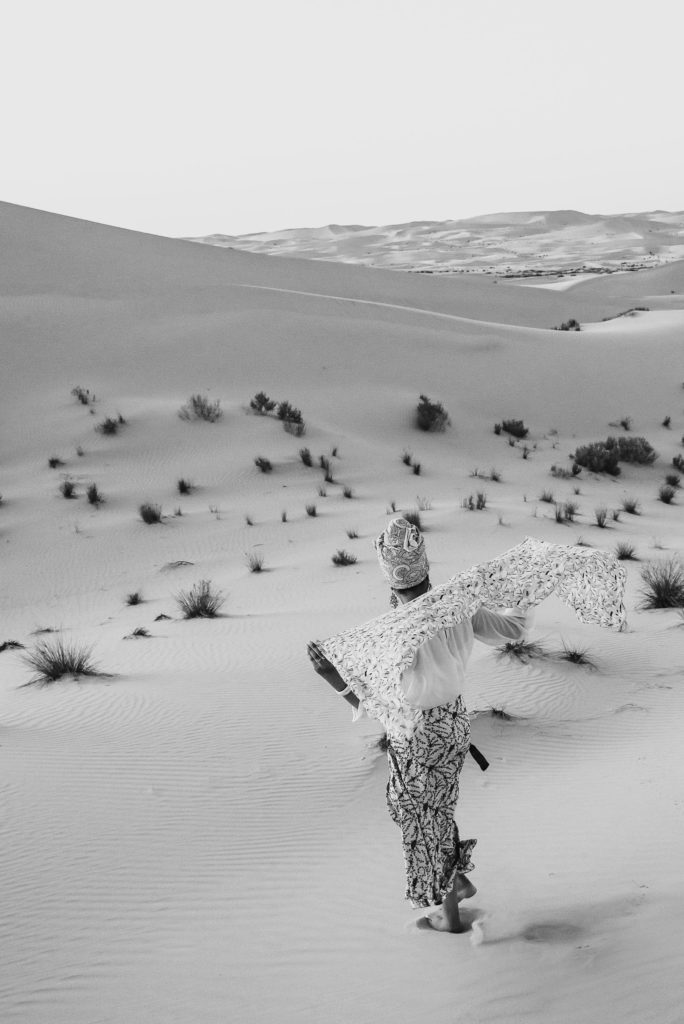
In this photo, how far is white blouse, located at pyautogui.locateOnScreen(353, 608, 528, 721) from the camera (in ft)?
11.4

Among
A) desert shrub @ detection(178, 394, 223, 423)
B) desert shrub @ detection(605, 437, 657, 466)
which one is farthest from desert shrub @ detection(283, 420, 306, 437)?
desert shrub @ detection(605, 437, 657, 466)

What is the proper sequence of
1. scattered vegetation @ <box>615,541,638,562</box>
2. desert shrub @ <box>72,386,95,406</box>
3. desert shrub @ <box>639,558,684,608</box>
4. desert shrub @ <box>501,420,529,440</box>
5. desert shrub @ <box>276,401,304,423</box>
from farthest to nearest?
desert shrub @ <box>501,420,529,440</box>, desert shrub @ <box>72,386,95,406</box>, desert shrub @ <box>276,401,304,423</box>, scattered vegetation @ <box>615,541,638,562</box>, desert shrub @ <box>639,558,684,608</box>

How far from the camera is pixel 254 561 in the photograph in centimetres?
1220

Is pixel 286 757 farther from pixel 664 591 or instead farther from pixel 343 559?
pixel 343 559

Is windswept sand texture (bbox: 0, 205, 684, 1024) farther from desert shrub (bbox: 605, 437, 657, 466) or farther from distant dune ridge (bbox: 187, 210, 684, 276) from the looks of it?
distant dune ridge (bbox: 187, 210, 684, 276)

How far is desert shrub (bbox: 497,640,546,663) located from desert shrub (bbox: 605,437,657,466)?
1130 centimetres

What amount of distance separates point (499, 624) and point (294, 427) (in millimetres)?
14996

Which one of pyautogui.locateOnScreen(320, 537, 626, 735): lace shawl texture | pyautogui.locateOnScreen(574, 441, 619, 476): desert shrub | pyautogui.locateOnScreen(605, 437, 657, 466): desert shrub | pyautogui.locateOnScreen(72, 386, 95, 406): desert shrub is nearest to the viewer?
pyautogui.locateOnScreen(320, 537, 626, 735): lace shawl texture

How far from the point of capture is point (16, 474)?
16.4m

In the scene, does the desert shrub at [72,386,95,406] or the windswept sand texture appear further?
the desert shrub at [72,386,95,406]

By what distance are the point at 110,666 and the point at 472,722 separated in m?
3.45

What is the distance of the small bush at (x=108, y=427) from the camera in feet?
59.3

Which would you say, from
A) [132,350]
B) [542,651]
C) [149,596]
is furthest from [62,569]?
[132,350]

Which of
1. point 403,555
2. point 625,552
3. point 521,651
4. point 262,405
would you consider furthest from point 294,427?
point 403,555
